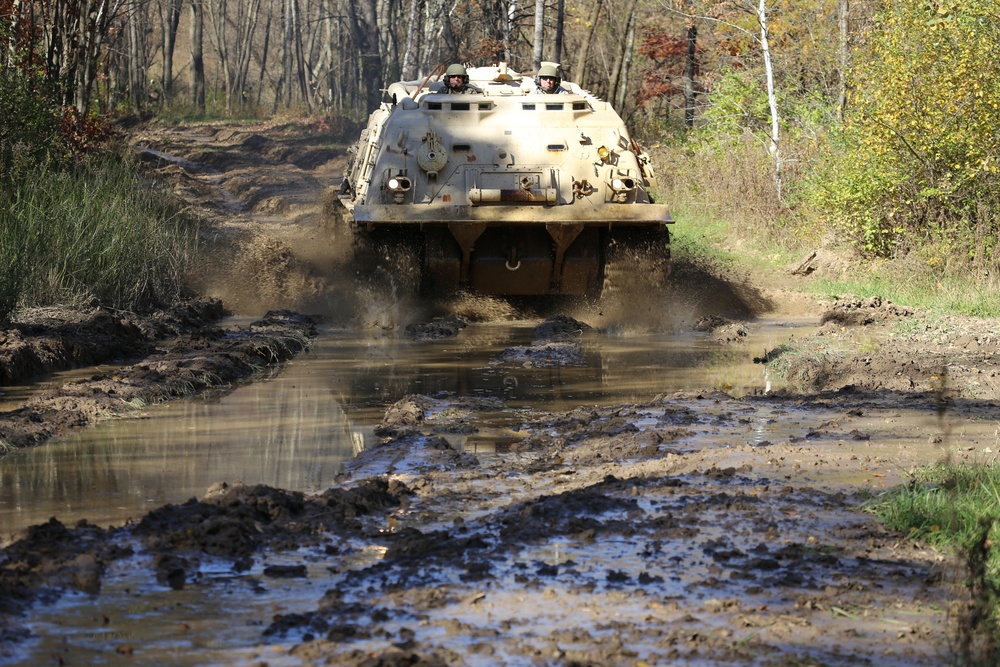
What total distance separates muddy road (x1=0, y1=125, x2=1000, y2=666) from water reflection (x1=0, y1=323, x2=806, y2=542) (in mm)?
137

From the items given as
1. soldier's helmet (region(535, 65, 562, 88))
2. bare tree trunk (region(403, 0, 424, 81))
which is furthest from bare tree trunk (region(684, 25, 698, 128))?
soldier's helmet (region(535, 65, 562, 88))

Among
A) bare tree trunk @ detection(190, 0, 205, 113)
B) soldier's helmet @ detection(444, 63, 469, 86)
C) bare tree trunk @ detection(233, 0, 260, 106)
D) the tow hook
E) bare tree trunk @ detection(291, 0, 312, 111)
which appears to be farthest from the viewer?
bare tree trunk @ detection(291, 0, 312, 111)

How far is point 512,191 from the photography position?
12.5 meters

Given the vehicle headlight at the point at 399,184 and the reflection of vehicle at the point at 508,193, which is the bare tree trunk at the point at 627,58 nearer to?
the reflection of vehicle at the point at 508,193

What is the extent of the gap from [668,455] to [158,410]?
3380 millimetres

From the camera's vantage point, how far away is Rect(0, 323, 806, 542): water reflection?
631 centimetres

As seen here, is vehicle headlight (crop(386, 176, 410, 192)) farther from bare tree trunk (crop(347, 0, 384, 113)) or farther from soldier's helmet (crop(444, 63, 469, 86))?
bare tree trunk (crop(347, 0, 384, 113))

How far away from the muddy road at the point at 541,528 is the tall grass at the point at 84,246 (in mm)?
597

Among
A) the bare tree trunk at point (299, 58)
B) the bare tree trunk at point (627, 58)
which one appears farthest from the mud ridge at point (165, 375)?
the bare tree trunk at point (299, 58)

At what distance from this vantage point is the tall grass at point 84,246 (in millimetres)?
11227

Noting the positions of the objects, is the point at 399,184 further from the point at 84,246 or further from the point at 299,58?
the point at 299,58

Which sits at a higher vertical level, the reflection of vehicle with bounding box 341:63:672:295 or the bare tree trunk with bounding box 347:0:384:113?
the bare tree trunk with bounding box 347:0:384:113

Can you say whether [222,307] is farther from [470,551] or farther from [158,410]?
[470,551]

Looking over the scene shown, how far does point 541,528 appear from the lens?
523 centimetres
